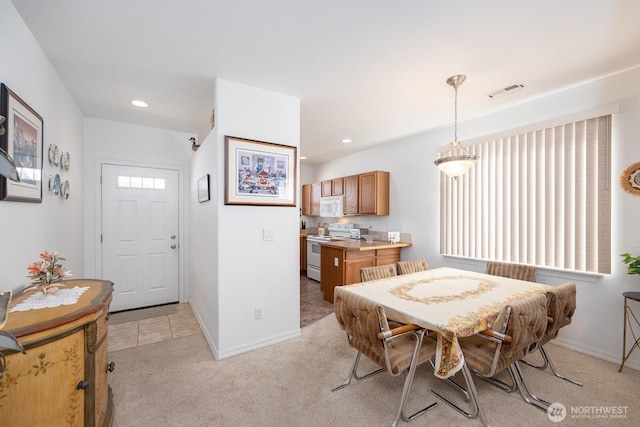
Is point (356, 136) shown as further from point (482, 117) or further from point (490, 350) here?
point (490, 350)

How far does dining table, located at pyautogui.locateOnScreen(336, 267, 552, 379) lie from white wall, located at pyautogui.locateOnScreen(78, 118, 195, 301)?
300cm

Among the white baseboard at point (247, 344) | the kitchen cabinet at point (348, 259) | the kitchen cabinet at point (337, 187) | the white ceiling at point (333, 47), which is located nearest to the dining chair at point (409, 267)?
the kitchen cabinet at point (348, 259)

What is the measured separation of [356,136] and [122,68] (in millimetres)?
2983

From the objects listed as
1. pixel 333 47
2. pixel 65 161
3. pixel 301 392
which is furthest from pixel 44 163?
pixel 301 392

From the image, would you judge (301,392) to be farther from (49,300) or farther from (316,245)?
(316,245)

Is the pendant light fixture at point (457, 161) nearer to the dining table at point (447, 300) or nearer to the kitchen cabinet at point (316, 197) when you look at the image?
the dining table at point (447, 300)

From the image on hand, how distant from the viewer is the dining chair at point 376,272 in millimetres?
2480

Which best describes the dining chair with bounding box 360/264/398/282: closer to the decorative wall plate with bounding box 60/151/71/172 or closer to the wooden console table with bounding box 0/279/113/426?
the wooden console table with bounding box 0/279/113/426

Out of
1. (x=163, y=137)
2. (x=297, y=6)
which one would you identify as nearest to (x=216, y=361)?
(x=297, y=6)

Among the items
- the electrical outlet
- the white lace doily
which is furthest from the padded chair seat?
the white lace doily

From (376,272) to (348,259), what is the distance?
1.29 metres

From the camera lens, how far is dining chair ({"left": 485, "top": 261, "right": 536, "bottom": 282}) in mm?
2617

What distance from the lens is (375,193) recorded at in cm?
453

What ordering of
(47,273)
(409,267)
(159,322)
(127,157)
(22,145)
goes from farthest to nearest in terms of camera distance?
(127,157) → (159,322) → (409,267) → (22,145) → (47,273)
